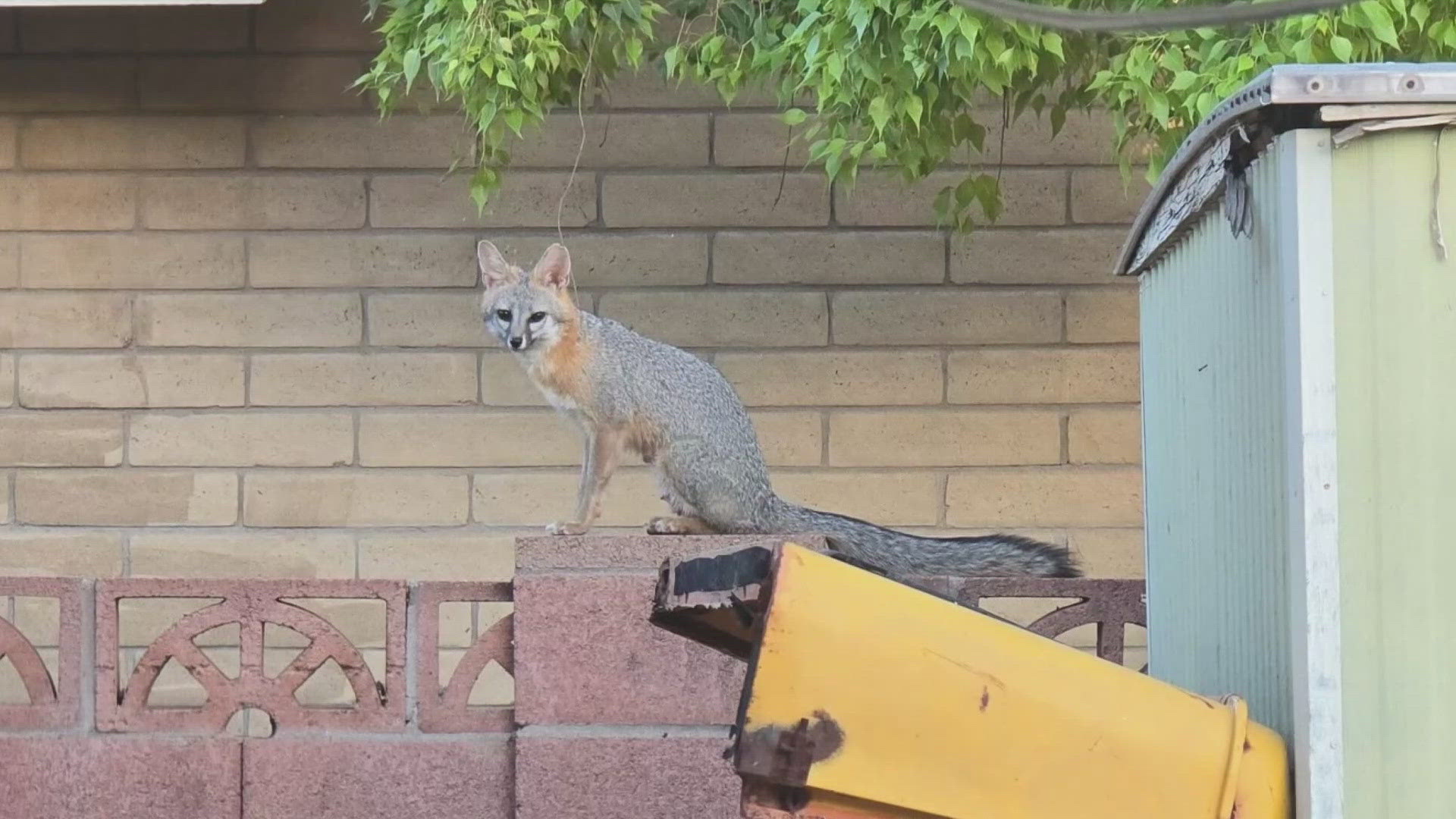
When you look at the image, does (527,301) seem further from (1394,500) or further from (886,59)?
(1394,500)

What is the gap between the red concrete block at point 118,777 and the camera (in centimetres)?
568

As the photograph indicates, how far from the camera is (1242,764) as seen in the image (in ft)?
9.83

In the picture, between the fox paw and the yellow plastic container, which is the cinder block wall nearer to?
the fox paw

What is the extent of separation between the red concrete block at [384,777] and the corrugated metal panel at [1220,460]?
2190 mm

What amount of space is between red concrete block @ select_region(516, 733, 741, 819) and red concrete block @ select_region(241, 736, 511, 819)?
0.14 m

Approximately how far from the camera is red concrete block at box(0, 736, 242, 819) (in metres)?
5.68

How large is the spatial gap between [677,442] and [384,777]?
1476 millimetres

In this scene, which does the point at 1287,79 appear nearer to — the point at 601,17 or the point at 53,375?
the point at 601,17

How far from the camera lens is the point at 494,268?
6.54m

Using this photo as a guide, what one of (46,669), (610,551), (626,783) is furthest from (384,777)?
(46,669)

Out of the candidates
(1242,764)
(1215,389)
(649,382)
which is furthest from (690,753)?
(1242,764)

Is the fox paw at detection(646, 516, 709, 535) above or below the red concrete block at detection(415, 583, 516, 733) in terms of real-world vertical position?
above

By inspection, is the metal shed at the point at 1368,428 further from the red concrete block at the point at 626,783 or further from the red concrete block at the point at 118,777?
the red concrete block at the point at 118,777

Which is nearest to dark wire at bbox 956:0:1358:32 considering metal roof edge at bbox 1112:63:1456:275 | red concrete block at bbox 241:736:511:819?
metal roof edge at bbox 1112:63:1456:275
